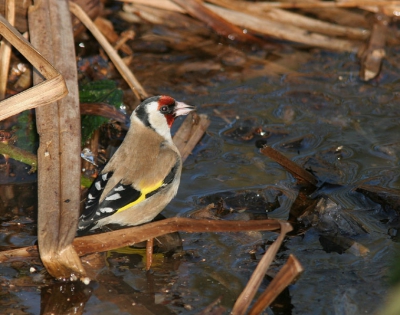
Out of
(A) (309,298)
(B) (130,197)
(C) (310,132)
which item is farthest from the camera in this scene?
(C) (310,132)

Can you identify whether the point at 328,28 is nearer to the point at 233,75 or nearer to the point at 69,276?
the point at 233,75

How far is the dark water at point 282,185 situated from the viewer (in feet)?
11.2

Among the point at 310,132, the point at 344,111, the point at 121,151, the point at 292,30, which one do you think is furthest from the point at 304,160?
the point at 292,30

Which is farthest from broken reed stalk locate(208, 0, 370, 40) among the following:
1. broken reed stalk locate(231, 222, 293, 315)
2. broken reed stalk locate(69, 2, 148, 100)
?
broken reed stalk locate(231, 222, 293, 315)

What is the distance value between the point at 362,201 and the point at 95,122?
2.06 meters

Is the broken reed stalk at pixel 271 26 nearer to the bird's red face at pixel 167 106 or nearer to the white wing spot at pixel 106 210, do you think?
the bird's red face at pixel 167 106

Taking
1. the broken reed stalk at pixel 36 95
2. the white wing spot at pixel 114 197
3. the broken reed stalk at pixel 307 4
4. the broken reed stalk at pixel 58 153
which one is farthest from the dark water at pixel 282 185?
the broken reed stalk at pixel 36 95

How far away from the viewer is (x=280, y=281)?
2.89m

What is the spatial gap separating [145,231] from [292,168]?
132 centimetres

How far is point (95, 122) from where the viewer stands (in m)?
4.74

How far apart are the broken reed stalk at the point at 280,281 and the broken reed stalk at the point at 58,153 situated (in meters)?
1.06

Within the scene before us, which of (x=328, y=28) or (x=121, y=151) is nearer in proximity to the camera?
(x=121, y=151)

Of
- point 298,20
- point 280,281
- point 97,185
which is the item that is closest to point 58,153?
point 97,185

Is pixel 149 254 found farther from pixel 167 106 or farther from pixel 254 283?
pixel 167 106
